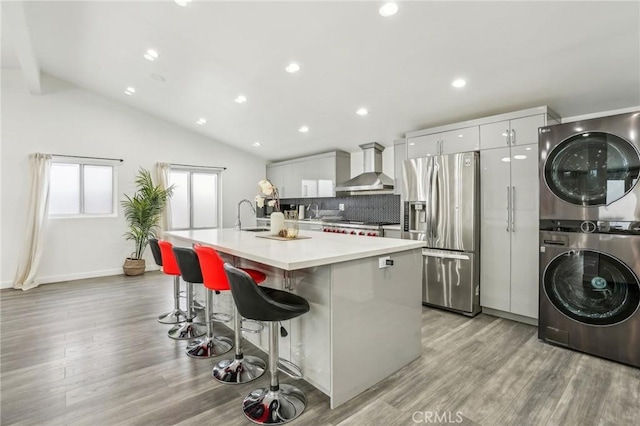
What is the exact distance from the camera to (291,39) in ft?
9.83

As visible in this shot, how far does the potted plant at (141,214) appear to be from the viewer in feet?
18.2

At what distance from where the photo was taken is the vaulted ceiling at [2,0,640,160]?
240 centimetres

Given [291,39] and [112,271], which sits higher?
[291,39]

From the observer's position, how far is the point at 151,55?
3809 mm

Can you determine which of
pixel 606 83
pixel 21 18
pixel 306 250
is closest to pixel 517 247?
pixel 606 83

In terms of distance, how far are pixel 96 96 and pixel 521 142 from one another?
6630 millimetres

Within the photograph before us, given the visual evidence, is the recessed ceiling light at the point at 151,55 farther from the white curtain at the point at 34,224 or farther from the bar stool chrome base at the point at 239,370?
Answer: the bar stool chrome base at the point at 239,370

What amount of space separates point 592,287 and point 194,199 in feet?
21.8

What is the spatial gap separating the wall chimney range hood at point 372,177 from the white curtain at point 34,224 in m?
4.93

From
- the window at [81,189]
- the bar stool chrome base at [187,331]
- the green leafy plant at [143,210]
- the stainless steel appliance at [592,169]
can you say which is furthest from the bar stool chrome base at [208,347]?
the window at [81,189]

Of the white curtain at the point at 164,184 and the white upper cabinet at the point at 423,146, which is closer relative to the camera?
the white upper cabinet at the point at 423,146

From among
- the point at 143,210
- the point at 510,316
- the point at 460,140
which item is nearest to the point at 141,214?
the point at 143,210

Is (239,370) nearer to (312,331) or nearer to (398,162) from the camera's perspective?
(312,331)

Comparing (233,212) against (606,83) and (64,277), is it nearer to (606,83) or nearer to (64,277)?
(64,277)
